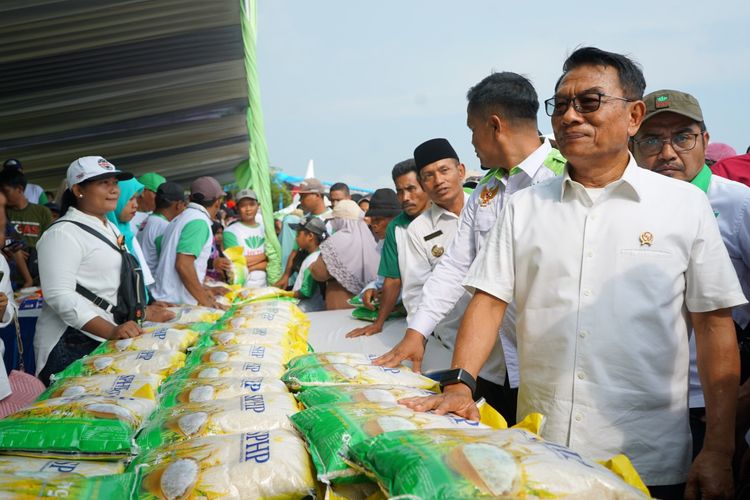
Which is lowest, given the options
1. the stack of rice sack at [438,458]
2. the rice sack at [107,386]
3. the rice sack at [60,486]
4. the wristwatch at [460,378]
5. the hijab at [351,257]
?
the rice sack at [107,386]

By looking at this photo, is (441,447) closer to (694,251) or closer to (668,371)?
(668,371)

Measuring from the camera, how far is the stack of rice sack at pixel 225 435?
4.91 feet

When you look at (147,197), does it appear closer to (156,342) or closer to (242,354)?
(156,342)

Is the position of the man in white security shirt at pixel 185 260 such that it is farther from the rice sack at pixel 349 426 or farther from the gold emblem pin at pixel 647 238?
the gold emblem pin at pixel 647 238

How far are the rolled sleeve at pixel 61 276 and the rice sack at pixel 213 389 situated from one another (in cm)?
98

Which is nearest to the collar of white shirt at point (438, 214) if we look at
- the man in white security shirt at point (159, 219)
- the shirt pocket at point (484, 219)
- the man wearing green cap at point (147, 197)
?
the shirt pocket at point (484, 219)

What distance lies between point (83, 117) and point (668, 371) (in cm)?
854

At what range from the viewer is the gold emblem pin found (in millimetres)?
1687

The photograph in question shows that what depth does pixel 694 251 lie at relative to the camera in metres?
1.68

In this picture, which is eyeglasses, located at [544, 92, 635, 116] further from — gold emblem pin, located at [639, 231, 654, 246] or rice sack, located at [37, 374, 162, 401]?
rice sack, located at [37, 374, 162, 401]

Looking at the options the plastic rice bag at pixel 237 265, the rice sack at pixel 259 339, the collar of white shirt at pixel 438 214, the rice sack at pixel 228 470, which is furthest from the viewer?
the plastic rice bag at pixel 237 265

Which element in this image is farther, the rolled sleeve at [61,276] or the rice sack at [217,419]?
the rolled sleeve at [61,276]

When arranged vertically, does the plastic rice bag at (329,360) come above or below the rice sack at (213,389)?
above

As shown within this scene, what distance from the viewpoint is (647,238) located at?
1.69 m
